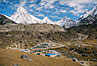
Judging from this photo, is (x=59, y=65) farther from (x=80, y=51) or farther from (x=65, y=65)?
(x=80, y=51)

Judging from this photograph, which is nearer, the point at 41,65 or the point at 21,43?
the point at 41,65

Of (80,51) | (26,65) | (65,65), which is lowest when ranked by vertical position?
(80,51)

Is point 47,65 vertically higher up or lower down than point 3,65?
lower down

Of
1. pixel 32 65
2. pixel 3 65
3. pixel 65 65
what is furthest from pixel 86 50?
pixel 3 65

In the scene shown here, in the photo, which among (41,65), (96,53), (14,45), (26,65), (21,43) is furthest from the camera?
(21,43)

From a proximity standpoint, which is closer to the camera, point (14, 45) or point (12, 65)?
point (12, 65)

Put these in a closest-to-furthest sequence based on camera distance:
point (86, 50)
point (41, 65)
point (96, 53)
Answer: point (41, 65), point (96, 53), point (86, 50)

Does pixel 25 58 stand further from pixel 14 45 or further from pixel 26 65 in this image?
pixel 14 45

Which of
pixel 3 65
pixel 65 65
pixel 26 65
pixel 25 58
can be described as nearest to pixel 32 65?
pixel 26 65

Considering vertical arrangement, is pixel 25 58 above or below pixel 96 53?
above
